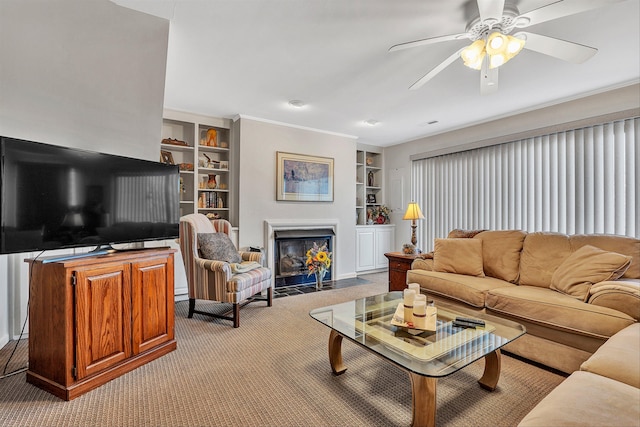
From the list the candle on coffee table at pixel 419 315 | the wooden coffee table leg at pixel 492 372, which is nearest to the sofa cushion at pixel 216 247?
the candle on coffee table at pixel 419 315

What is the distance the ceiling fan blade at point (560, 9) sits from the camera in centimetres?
150

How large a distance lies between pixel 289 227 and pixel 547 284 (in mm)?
3226

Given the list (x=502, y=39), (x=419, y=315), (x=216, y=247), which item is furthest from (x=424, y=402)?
(x=216, y=247)

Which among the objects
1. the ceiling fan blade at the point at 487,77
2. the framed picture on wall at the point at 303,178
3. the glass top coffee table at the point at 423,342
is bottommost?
the glass top coffee table at the point at 423,342

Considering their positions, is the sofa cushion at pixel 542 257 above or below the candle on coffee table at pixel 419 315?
above

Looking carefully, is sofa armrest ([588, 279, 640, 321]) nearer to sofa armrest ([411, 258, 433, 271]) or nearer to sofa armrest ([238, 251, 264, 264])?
sofa armrest ([411, 258, 433, 271])

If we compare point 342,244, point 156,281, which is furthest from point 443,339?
point 342,244

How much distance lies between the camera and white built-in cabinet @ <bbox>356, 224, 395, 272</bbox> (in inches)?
221

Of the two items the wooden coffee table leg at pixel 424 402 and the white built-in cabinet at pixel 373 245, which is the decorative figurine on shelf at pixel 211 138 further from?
the wooden coffee table leg at pixel 424 402

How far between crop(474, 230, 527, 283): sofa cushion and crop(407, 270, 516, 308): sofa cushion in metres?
0.11

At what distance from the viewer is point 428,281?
3053 mm

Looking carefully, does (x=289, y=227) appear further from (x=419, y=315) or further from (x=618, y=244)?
(x=618, y=244)

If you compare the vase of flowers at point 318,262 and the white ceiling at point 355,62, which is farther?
the vase of flowers at point 318,262

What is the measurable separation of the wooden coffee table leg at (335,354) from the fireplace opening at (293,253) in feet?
8.64
